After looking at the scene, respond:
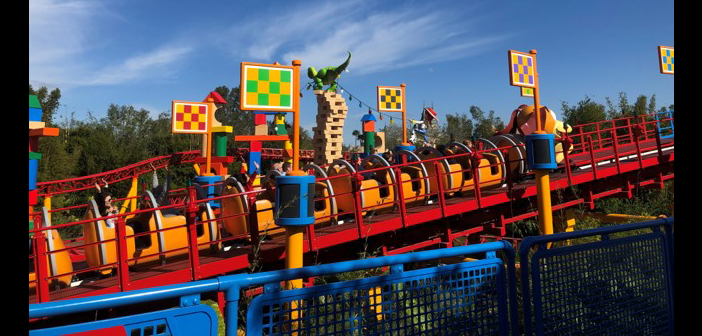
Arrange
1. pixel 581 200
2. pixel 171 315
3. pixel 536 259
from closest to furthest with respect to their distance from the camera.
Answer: pixel 171 315 < pixel 536 259 < pixel 581 200

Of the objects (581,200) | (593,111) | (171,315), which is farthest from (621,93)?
(171,315)

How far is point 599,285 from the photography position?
10.4ft

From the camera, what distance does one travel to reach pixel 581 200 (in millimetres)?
8516

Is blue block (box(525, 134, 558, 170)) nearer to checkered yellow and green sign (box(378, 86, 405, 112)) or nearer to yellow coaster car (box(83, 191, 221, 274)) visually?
yellow coaster car (box(83, 191, 221, 274))

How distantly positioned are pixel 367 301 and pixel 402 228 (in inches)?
188

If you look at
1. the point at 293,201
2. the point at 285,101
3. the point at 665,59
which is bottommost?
the point at 293,201

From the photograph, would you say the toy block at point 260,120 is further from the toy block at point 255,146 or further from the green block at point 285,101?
the green block at point 285,101

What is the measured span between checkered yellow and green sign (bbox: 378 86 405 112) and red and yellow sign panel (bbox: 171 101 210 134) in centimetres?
459

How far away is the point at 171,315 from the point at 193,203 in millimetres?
3436

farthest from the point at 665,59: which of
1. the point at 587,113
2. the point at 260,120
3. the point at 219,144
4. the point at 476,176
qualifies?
the point at 587,113

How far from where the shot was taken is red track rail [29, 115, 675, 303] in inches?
197

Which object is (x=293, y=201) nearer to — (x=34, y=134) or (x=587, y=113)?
(x=34, y=134)

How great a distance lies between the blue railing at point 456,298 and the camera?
6.48ft
